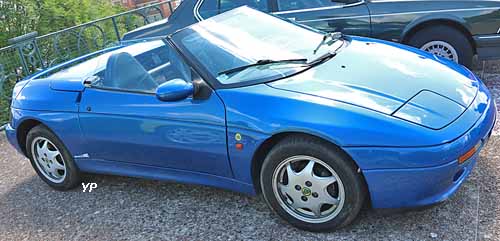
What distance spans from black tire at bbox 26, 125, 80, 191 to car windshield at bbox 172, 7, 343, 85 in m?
1.39

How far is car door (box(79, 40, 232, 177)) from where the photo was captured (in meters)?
3.12

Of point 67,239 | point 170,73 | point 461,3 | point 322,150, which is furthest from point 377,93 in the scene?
point 461,3

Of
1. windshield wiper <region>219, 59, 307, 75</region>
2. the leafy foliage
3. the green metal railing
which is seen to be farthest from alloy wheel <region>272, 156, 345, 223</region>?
the leafy foliage

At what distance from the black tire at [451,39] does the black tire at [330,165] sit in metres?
2.93

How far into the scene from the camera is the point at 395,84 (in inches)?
117

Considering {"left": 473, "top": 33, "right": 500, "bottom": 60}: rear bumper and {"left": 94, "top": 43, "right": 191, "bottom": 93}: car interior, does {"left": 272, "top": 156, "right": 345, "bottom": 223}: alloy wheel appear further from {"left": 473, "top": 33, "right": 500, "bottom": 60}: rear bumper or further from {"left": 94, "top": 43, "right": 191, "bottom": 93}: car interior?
{"left": 473, "top": 33, "right": 500, "bottom": 60}: rear bumper

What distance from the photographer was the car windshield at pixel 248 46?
10.5 feet

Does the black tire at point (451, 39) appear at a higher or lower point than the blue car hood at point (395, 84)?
lower

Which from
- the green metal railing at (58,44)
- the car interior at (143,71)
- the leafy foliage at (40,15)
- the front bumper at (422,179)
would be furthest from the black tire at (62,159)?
the leafy foliage at (40,15)

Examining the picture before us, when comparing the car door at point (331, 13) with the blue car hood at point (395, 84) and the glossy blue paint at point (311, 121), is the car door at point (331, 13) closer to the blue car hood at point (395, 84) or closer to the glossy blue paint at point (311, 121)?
the glossy blue paint at point (311, 121)

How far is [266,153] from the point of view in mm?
2994

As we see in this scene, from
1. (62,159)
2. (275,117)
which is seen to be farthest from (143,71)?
(275,117)

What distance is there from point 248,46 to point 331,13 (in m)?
2.29

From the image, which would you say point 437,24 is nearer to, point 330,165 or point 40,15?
point 330,165
